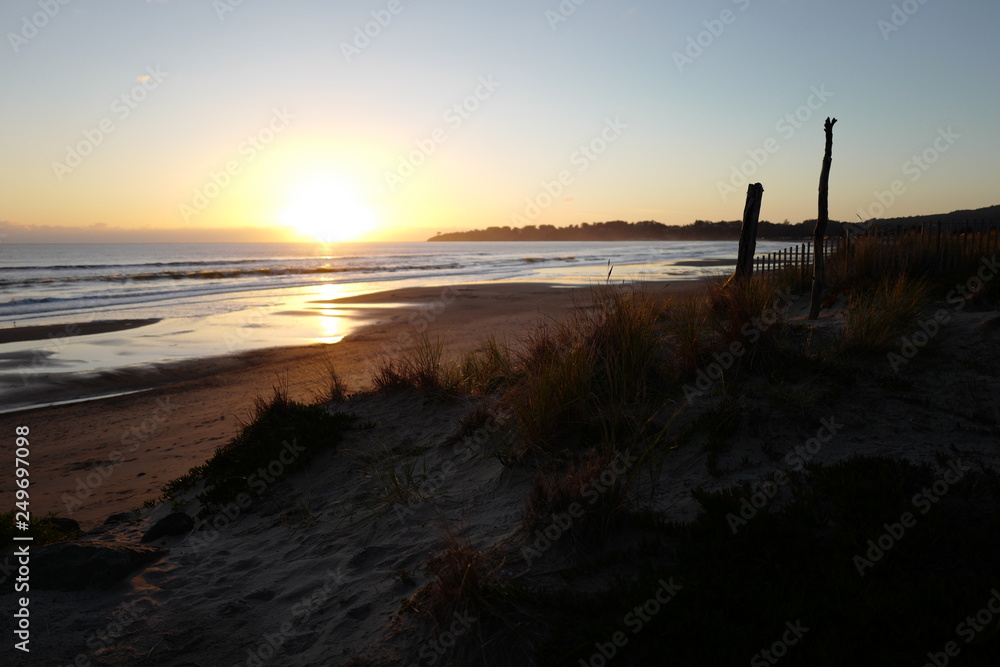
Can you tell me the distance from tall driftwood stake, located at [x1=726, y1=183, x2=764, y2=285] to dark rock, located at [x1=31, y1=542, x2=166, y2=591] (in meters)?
9.59

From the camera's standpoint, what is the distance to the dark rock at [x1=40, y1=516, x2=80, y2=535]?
545 cm

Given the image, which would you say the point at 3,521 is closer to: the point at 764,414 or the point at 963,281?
the point at 764,414

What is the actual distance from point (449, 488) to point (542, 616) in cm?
211

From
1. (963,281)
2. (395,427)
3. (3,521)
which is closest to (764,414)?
(395,427)

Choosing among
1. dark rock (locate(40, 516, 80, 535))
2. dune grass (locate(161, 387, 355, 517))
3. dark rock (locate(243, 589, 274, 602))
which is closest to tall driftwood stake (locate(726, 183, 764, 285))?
dune grass (locate(161, 387, 355, 517))

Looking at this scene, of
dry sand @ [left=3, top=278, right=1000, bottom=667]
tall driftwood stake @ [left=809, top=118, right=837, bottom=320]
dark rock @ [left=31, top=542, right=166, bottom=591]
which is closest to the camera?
dry sand @ [left=3, top=278, right=1000, bottom=667]

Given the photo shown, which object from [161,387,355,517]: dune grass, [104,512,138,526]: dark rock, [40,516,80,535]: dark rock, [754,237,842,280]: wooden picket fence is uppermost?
[754,237,842,280]: wooden picket fence

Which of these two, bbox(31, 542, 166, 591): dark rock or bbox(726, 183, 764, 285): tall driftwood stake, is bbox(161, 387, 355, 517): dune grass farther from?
bbox(726, 183, 764, 285): tall driftwood stake

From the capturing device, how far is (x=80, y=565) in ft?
14.8

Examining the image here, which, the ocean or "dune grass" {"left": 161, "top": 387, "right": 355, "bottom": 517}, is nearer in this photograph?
"dune grass" {"left": 161, "top": 387, "right": 355, "bottom": 517}

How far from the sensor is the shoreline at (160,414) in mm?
6871

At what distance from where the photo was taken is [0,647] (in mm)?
3666

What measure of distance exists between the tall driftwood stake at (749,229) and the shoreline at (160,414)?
0.94 metres

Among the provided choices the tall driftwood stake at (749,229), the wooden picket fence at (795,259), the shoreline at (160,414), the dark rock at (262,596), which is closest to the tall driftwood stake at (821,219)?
the tall driftwood stake at (749,229)
